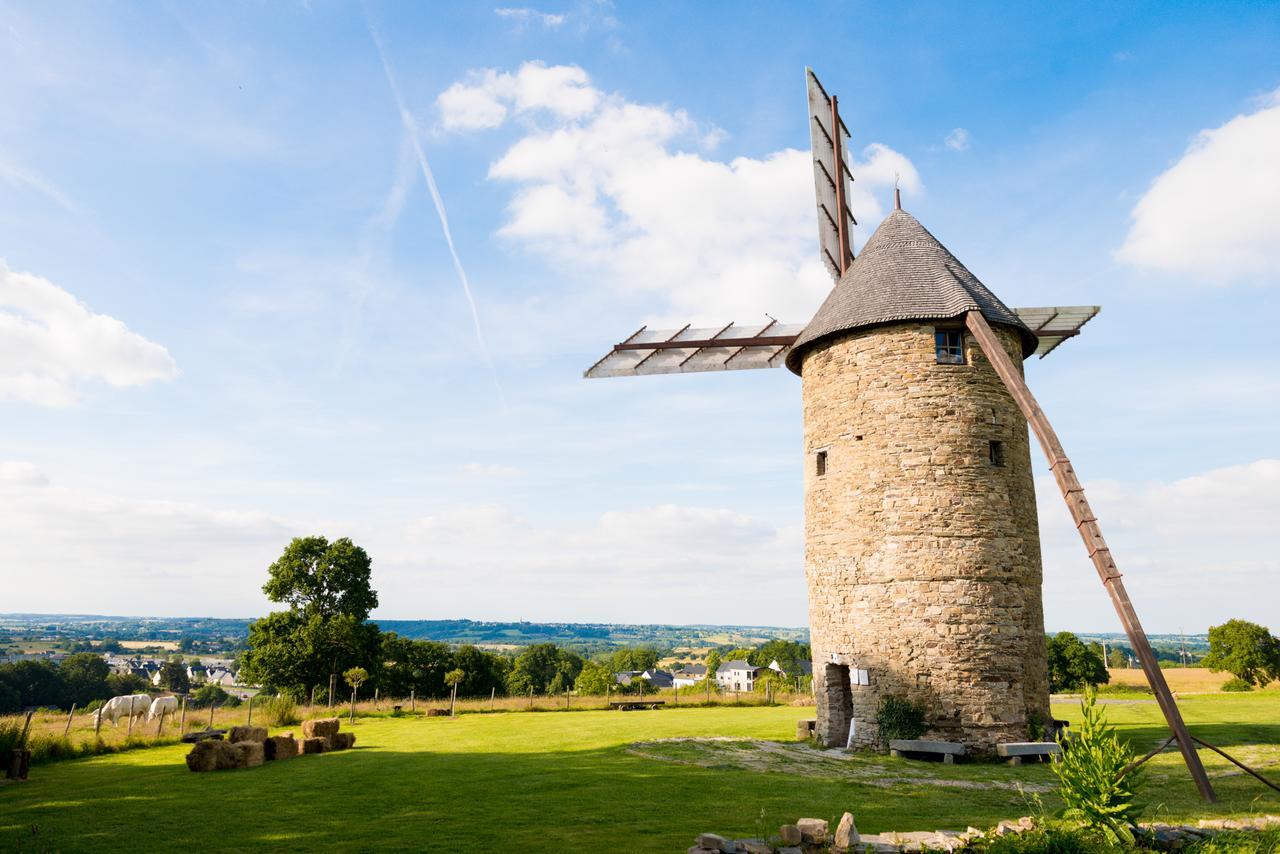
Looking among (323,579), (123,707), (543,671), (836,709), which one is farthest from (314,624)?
(543,671)

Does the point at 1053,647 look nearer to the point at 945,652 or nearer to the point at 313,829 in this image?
the point at 945,652

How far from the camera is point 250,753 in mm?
14953

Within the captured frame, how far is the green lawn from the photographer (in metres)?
9.13

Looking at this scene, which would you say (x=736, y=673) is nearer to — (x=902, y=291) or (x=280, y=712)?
(x=280, y=712)

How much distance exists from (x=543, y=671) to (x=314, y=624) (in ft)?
174

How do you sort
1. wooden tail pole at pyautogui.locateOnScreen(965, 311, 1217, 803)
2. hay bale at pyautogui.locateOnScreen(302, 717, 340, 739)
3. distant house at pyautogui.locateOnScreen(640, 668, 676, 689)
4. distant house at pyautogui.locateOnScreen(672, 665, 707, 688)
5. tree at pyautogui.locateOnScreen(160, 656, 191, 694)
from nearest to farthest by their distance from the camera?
wooden tail pole at pyautogui.locateOnScreen(965, 311, 1217, 803) < hay bale at pyautogui.locateOnScreen(302, 717, 340, 739) < tree at pyautogui.locateOnScreen(160, 656, 191, 694) < distant house at pyautogui.locateOnScreen(640, 668, 676, 689) < distant house at pyautogui.locateOnScreen(672, 665, 707, 688)

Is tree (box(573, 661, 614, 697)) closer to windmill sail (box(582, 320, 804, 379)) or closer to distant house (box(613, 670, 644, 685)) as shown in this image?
distant house (box(613, 670, 644, 685))

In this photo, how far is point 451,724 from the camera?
2341cm

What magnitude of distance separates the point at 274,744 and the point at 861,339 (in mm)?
14634

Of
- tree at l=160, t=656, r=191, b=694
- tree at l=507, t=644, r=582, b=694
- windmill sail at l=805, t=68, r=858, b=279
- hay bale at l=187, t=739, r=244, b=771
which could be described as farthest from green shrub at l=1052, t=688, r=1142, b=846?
tree at l=160, t=656, r=191, b=694

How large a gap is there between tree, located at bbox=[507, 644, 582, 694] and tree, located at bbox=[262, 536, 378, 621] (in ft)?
132

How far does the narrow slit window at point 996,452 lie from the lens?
1655 cm

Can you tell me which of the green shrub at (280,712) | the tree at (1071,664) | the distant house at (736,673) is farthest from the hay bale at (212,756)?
the distant house at (736,673)

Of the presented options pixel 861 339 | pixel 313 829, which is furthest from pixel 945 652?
pixel 313 829
